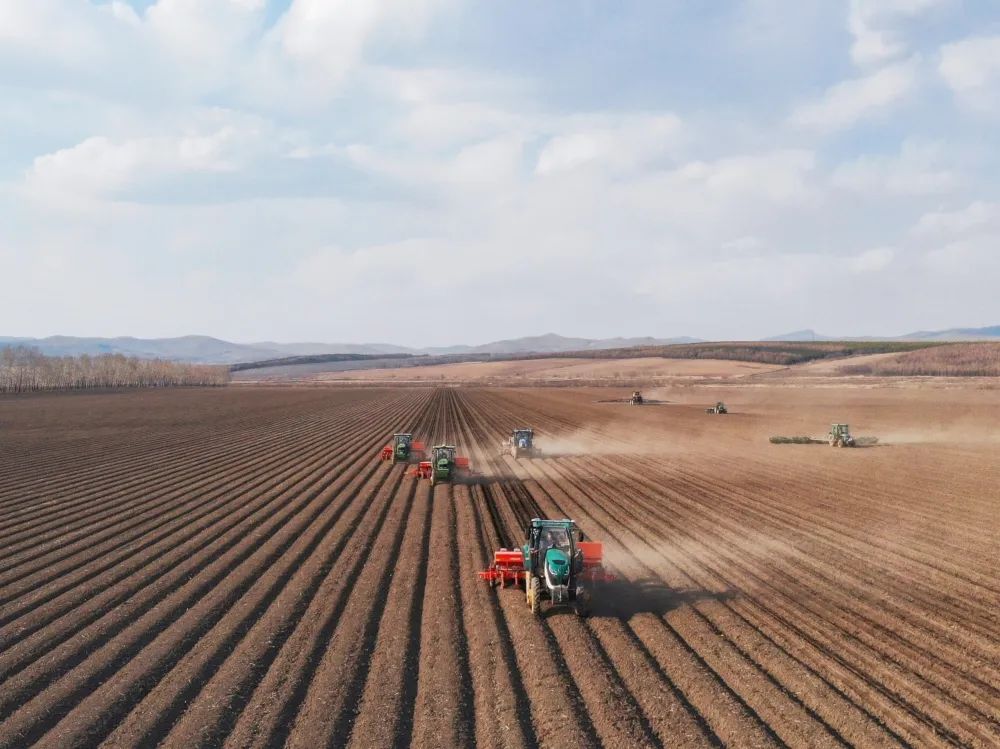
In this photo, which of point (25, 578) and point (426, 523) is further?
point (426, 523)

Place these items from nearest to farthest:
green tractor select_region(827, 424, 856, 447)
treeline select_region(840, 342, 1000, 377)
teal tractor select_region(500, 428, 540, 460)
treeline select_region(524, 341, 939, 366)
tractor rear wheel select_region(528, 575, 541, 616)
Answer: tractor rear wheel select_region(528, 575, 541, 616) < teal tractor select_region(500, 428, 540, 460) < green tractor select_region(827, 424, 856, 447) < treeline select_region(840, 342, 1000, 377) < treeline select_region(524, 341, 939, 366)

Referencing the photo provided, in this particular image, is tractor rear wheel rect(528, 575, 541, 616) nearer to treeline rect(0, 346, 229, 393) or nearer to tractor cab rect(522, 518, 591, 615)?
tractor cab rect(522, 518, 591, 615)

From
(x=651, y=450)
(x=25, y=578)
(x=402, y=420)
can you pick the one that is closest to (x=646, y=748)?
(x=25, y=578)

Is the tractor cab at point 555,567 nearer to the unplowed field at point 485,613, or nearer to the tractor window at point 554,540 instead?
the tractor window at point 554,540

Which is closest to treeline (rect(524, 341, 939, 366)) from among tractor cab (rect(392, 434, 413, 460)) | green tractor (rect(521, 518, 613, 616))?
tractor cab (rect(392, 434, 413, 460))

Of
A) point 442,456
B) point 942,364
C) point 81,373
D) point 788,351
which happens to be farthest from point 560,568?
point 788,351

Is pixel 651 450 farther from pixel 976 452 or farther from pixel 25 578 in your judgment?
pixel 25 578
